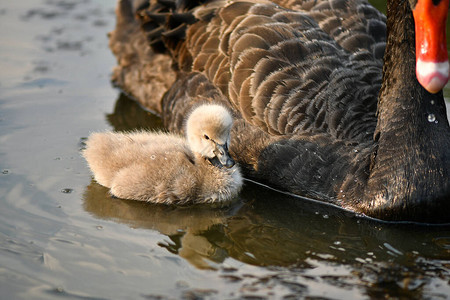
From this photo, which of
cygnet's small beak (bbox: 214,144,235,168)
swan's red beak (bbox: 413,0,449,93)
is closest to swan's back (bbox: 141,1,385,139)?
cygnet's small beak (bbox: 214,144,235,168)

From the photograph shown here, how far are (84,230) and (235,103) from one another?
149 cm

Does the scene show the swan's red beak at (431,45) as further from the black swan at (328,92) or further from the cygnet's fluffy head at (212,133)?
the cygnet's fluffy head at (212,133)

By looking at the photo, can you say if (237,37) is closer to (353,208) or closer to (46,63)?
(353,208)

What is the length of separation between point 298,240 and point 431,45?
1.41 m

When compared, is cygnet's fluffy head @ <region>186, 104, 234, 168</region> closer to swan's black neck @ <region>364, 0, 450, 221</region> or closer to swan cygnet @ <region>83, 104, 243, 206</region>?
swan cygnet @ <region>83, 104, 243, 206</region>

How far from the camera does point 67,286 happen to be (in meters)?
4.11

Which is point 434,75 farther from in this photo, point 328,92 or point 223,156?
point 223,156

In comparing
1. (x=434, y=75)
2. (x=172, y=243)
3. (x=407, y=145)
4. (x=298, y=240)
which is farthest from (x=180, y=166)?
(x=434, y=75)

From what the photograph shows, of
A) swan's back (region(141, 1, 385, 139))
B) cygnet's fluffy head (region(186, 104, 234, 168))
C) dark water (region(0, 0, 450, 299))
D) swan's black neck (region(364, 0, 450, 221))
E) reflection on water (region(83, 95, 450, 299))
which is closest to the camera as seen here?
dark water (region(0, 0, 450, 299))

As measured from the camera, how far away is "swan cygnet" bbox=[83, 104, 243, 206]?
5000 mm

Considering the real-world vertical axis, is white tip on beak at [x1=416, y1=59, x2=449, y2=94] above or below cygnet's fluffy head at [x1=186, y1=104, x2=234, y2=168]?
above

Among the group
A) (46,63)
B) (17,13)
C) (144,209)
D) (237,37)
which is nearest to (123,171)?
(144,209)

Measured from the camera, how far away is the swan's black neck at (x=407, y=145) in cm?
473

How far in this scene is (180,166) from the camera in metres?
5.03
